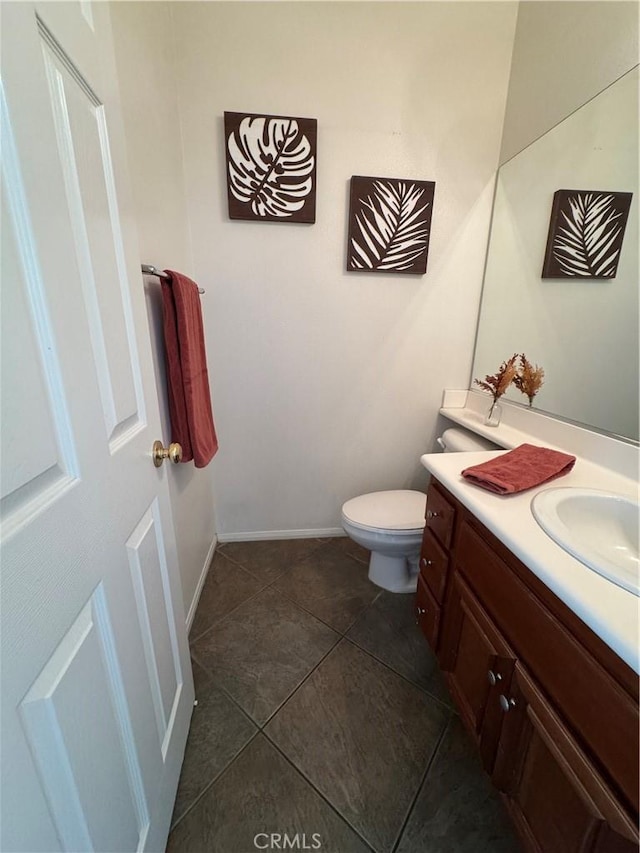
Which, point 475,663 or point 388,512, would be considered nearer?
point 475,663

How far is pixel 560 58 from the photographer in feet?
4.07

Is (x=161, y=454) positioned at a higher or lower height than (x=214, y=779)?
higher

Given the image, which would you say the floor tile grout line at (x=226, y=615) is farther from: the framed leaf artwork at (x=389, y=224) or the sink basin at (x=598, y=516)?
the framed leaf artwork at (x=389, y=224)

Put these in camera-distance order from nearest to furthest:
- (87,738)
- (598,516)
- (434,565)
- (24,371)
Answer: (24,371) → (87,738) → (598,516) → (434,565)

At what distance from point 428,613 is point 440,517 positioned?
0.38 meters

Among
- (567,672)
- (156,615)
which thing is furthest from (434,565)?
(156,615)

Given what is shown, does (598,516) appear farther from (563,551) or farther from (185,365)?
(185,365)

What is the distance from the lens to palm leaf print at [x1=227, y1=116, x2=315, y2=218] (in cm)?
140

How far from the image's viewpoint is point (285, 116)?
1407 mm

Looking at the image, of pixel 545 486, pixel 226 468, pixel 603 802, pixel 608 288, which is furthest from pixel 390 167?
pixel 603 802

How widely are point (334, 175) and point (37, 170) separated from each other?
1442 millimetres

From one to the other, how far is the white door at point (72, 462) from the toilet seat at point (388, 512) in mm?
923

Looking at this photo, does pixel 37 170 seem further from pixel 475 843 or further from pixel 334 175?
pixel 475 843

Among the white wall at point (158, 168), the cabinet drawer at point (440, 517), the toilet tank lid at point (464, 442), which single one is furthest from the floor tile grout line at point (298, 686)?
the toilet tank lid at point (464, 442)
